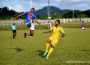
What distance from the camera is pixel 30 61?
1487cm

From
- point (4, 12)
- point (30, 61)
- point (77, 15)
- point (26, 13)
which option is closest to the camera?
point (30, 61)

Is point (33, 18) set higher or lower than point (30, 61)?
higher

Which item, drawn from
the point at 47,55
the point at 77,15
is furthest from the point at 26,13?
the point at 77,15

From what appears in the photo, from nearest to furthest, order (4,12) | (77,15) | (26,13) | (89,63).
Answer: (89,63) < (26,13) < (4,12) < (77,15)

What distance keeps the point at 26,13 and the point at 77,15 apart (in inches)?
6077

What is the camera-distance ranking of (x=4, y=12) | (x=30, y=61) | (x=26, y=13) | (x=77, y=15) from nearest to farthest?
(x=30, y=61) → (x=26, y=13) → (x=4, y=12) → (x=77, y=15)

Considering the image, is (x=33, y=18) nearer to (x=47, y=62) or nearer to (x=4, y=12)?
(x=47, y=62)

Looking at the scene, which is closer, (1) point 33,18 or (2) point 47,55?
(2) point 47,55

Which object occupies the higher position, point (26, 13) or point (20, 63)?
point (26, 13)

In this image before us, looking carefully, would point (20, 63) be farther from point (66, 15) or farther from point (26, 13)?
point (66, 15)

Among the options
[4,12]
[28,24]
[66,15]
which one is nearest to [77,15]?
[66,15]

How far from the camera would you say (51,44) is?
15281 mm

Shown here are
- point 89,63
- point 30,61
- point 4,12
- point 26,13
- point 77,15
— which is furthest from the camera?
point 77,15

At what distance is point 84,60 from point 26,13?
517cm
